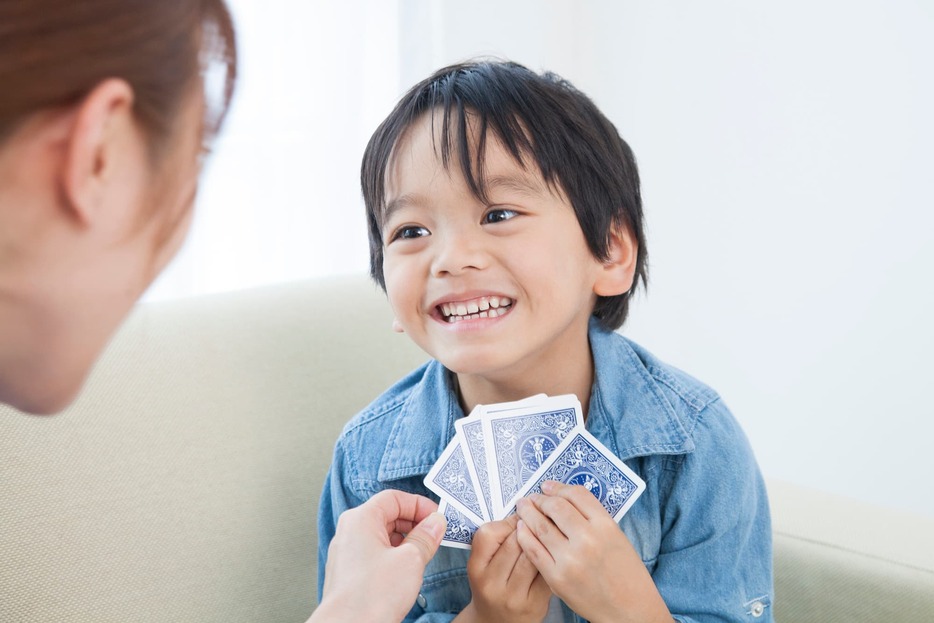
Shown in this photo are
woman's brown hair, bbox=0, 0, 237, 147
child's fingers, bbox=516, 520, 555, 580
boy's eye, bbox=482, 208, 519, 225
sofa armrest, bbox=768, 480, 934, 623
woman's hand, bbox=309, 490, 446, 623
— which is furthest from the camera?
sofa armrest, bbox=768, 480, 934, 623

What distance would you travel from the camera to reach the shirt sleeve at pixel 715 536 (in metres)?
1.35

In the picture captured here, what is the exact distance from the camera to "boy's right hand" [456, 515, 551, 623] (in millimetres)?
1285

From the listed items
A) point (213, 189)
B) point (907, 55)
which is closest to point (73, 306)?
point (213, 189)

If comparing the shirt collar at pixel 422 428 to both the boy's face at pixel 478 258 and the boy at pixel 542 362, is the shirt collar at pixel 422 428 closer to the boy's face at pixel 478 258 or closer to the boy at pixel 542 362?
the boy at pixel 542 362

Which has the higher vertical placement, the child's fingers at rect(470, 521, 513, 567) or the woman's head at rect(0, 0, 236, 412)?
the woman's head at rect(0, 0, 236, 412)

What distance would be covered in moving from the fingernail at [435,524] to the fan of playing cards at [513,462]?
0.06 meters

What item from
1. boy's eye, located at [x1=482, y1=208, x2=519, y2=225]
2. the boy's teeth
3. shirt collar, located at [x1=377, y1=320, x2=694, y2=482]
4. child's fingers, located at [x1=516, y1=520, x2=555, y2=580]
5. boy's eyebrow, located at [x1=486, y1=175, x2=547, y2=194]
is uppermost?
boy's eyebrow, located at [x1=486, y1=175, x2=547, y2=194]

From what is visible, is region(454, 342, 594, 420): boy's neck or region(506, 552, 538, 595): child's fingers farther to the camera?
region(454, 342, 594, 420): boy's neck

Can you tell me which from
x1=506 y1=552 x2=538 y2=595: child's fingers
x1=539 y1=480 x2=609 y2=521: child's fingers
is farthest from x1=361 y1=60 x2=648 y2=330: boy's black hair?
x1=506 y1=552 x2=538 y2=595: child's fingers

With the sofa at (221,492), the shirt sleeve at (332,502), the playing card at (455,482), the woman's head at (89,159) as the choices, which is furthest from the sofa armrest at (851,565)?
the woman's head at (89,159)

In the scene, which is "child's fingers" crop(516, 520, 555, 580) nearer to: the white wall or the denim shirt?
the denim shirt

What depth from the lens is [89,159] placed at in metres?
0.59

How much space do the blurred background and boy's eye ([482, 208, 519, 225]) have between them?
142 centimetres

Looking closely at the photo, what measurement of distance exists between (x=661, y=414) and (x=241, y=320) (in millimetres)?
705
